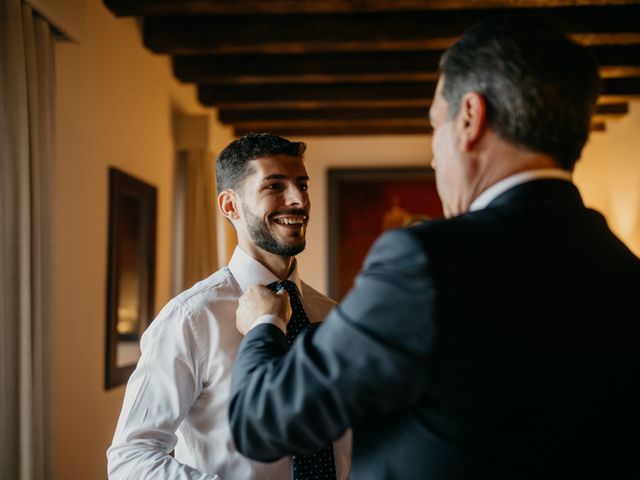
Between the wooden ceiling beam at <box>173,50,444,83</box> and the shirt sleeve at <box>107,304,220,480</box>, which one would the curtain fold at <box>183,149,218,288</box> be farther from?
the shirt sleeve at <box>107,304,220,480</box>

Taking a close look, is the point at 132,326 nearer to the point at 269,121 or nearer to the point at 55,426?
the point at 55,426

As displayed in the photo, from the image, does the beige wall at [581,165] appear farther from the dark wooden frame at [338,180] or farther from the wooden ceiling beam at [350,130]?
the wooden ceiling beam at [350,130]

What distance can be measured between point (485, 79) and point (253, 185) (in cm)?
102

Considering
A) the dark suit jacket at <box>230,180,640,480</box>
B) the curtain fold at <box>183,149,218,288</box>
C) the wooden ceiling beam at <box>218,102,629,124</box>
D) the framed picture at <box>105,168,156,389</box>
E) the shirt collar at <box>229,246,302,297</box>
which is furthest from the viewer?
the wooden ceiling beam at <box>218,102,629,124</box>

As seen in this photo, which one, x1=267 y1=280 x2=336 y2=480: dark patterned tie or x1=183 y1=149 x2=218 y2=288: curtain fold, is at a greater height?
x1=183 y1=149 x2=218 y2=288: curtain fold

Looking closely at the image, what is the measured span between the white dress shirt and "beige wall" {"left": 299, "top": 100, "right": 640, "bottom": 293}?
5259mm

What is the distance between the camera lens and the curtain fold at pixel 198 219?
535 centimetres

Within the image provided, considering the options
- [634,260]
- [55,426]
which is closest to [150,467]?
[634,260]

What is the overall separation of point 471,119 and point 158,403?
3.08 ft

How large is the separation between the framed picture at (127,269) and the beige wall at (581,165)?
3381 mm

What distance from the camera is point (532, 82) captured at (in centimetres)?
90

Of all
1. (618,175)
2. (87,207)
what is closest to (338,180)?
(618,175)

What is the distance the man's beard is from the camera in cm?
179

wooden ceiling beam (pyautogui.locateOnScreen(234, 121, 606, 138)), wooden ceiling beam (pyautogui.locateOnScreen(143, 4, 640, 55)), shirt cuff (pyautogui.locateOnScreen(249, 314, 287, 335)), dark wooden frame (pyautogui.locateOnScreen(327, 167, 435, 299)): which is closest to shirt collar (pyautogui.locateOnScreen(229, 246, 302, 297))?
shirt cuff (pyautogui.locateOnScreen(249, 314, 287, 335))
